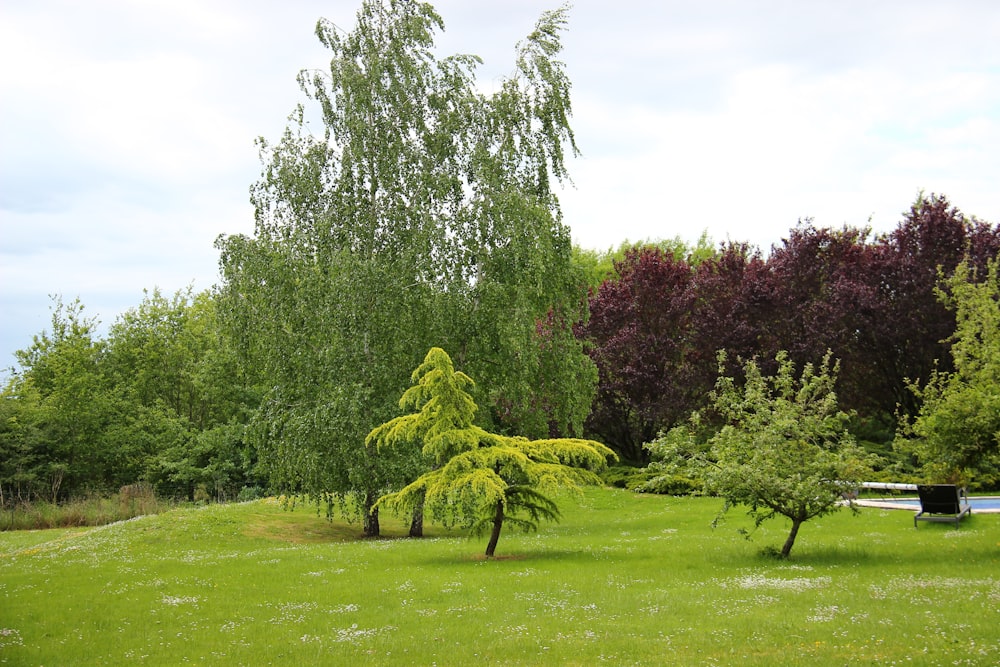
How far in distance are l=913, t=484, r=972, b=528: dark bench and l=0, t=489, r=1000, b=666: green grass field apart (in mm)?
585

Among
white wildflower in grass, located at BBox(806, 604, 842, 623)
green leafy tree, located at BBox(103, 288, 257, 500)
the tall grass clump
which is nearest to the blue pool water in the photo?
white wildflower in grass, located at BBox(806, 604, 842, 623)

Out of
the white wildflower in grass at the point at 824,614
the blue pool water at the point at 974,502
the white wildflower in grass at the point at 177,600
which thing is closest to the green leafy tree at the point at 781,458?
the white wildflower in grass at the point at 824,614

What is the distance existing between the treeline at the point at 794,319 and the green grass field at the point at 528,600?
12.6 metres

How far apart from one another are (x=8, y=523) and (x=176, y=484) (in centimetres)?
1191

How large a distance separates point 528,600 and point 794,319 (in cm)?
2441

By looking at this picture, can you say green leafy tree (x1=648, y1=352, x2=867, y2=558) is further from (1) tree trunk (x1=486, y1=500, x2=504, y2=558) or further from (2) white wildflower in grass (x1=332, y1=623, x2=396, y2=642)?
(2) white wildflower in grass (x1=332, y1=623, x2=396, y2=642)

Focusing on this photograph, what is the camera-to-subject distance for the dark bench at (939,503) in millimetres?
19297

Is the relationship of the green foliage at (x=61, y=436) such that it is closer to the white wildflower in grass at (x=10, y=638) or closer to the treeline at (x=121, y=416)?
the treeline at (x=121, y=416)

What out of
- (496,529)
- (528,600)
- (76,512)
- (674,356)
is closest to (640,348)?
(674,356)

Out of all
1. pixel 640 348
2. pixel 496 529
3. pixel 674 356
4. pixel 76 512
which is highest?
pixel 640 348

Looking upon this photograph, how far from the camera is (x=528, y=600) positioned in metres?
12.4

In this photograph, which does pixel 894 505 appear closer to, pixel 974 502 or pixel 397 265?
pixel 974 502

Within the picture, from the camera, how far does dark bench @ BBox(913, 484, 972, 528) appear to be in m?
19.3

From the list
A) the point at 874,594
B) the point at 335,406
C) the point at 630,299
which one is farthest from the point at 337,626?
the point at 630,299
